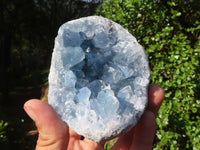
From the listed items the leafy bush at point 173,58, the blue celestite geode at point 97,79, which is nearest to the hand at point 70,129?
the blue celestite geode at point 97,79

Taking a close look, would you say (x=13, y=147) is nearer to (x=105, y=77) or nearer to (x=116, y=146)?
(x=116, y=146)

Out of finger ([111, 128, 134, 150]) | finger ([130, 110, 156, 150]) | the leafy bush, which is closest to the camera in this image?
finger ([130, 110, 156, 150])

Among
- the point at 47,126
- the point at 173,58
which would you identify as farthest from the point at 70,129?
the point at 173,58

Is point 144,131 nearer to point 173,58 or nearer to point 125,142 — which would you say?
point 125,142

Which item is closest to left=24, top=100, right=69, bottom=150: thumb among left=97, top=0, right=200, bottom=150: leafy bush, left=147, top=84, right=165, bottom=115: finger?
left=147, top=84, right=165, bottom=115: finger

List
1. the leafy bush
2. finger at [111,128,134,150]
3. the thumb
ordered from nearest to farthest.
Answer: the thumb → finger at [111,128,134,150] → the leafy bush

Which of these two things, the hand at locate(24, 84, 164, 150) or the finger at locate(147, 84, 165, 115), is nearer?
the hand at locate(24, 84, 164, 150)

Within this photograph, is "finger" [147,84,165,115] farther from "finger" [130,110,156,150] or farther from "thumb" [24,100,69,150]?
"thumb" [24,100,69,150]
